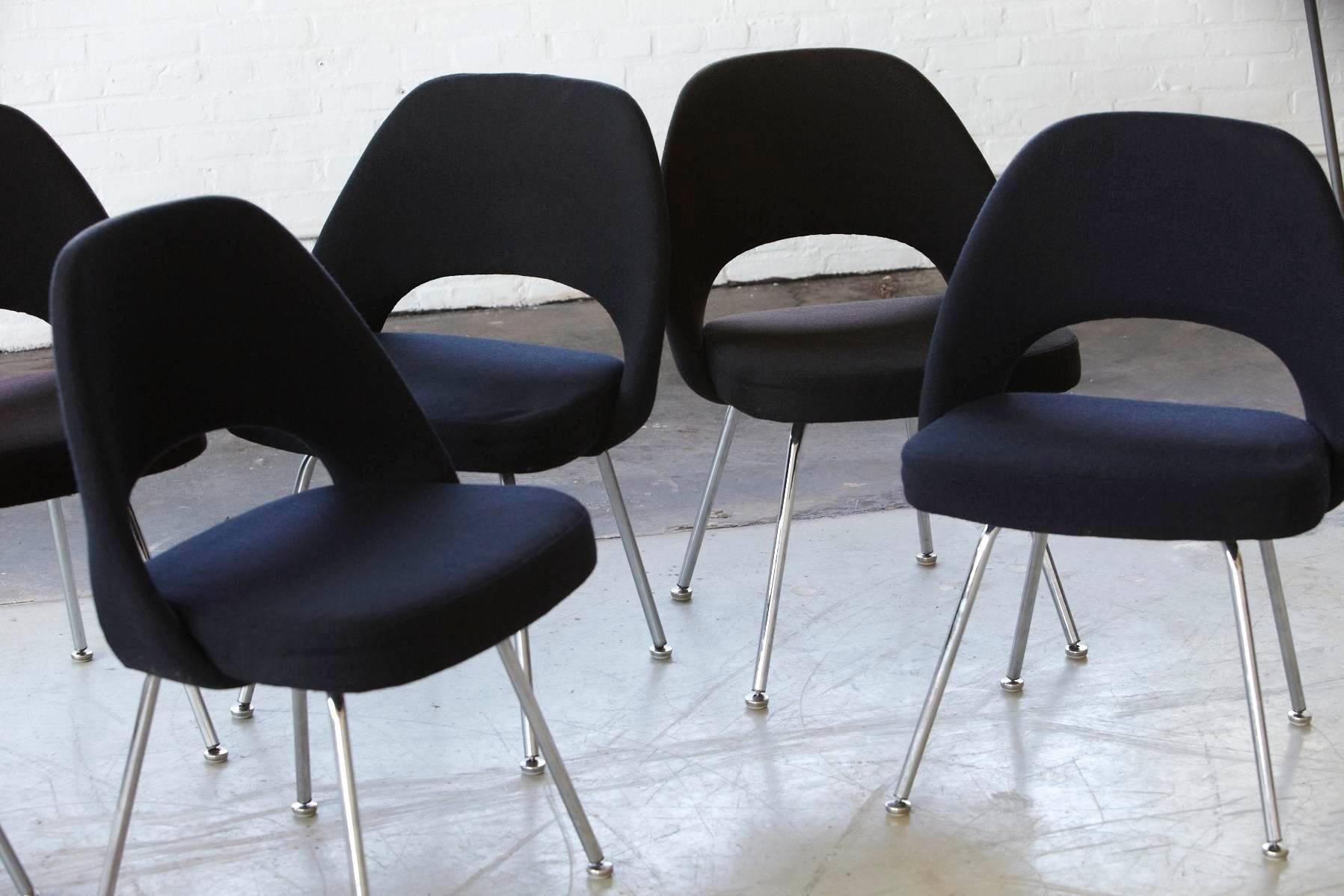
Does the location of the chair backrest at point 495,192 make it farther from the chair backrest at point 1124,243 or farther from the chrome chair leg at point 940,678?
the chrome chair leg at point 940,678

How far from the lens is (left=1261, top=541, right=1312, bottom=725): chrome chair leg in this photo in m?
1.95

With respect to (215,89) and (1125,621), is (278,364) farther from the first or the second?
(215,89)

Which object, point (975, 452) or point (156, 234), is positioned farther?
point (975, 452)

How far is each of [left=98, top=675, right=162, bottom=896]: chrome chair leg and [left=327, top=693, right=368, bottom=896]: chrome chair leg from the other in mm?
233

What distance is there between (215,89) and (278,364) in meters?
2.56

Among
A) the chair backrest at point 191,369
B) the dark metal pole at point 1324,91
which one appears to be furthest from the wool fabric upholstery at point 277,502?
the dark metal pole at point 1324,91

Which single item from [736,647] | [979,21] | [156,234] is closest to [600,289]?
[736,647]

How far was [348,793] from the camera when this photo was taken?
1522mm

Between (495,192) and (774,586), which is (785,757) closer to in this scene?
(774,586)

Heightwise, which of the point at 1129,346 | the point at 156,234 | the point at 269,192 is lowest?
the point at 1129,346

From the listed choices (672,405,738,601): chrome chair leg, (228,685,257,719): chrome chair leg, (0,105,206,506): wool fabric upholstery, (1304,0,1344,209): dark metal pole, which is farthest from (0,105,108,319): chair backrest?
(1304,0,1344,209): dark metal pole

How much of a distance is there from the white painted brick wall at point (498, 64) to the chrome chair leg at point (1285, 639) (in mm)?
2545

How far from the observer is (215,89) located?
409cm

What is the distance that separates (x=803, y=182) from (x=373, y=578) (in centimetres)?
129
